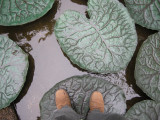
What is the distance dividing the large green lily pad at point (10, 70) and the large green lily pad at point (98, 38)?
33 centimetres

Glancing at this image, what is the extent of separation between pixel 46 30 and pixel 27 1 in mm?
270

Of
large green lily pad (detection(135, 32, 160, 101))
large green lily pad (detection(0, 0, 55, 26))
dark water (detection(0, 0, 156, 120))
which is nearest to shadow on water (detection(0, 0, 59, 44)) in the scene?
dark water (detection(0, 0, 156, 120))

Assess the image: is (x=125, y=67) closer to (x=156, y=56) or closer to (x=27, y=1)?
(x=156, y=56)

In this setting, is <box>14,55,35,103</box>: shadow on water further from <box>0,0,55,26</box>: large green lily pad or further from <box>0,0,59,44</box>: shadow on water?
<box>0,0,55,26</box>: large green lily pad

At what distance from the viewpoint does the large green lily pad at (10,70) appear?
1.30 metres

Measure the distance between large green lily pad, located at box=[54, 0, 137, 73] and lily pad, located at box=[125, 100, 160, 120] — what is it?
31 cm

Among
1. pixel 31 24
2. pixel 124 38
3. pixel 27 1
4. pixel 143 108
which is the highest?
pixel 27 1

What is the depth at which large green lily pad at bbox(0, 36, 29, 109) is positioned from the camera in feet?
4.26

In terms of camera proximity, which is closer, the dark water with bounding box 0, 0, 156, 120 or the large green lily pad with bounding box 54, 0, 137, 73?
the large green lily pad with bounding box 54, 0, 137, 73

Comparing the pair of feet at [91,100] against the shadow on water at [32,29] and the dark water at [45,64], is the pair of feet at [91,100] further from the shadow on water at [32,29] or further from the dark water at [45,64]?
the shadow on water at [32,29]

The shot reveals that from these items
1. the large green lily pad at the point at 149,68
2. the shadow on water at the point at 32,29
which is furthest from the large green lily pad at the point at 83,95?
the shadow on water at the point at 32,29

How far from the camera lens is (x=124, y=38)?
1.35 meters

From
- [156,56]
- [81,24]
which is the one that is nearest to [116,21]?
[81,24]

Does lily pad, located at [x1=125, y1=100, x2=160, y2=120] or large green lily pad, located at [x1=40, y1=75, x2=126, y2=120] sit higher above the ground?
large green lily pad, located at [x1=40, y1=75, x2=126, y2=120]
